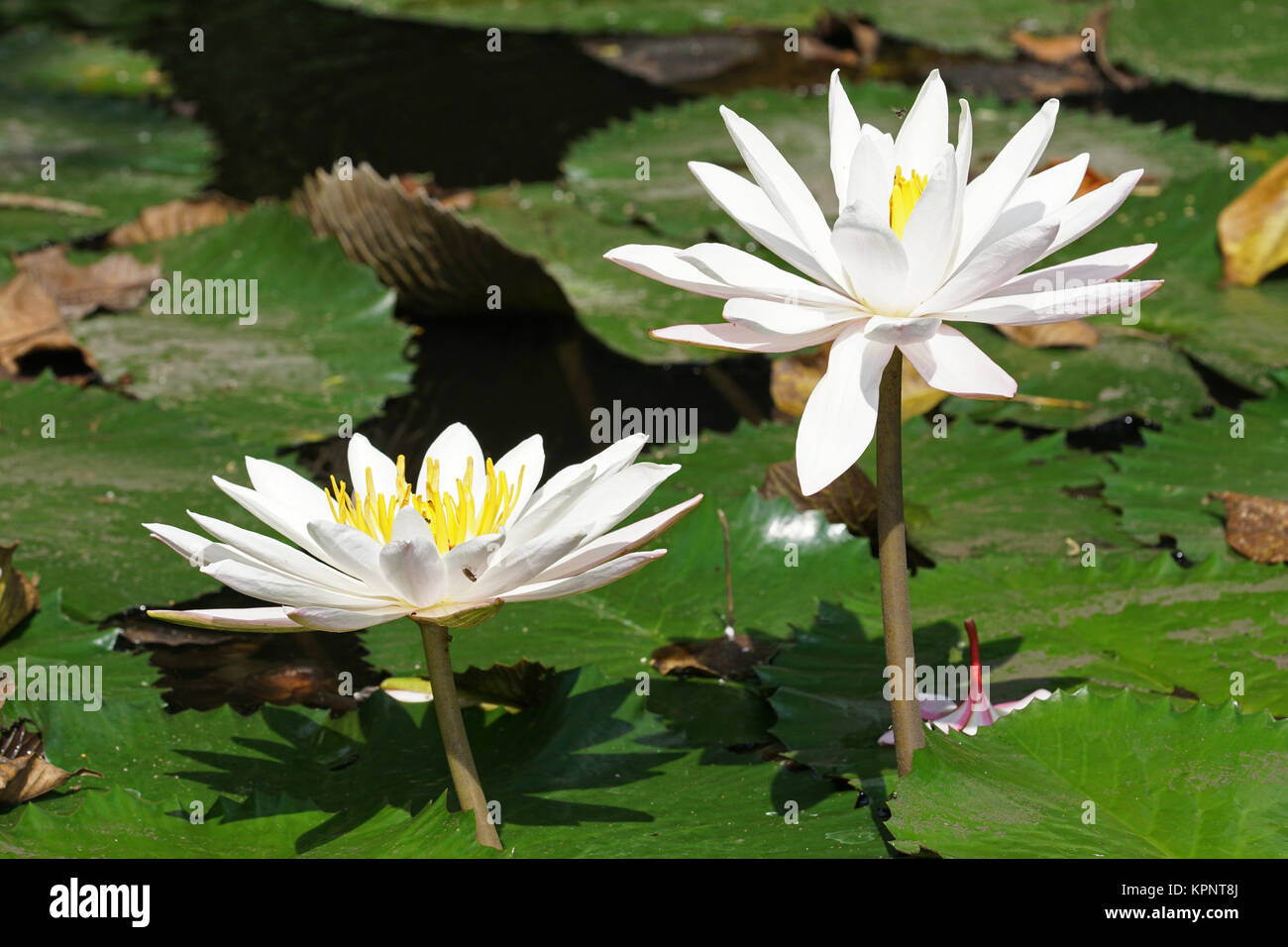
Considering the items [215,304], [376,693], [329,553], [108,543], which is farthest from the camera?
[215,304]

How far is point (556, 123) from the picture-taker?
4.53 metres

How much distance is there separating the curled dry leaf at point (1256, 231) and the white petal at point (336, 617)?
244cm

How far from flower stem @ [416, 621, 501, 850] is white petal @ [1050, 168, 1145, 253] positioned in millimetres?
681

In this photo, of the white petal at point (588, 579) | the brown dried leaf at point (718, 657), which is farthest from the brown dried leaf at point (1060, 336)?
the white petal at point (588, 579)

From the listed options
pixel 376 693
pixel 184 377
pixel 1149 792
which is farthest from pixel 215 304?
pixel 1149 792

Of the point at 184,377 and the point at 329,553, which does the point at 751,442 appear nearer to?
the point at 184,377

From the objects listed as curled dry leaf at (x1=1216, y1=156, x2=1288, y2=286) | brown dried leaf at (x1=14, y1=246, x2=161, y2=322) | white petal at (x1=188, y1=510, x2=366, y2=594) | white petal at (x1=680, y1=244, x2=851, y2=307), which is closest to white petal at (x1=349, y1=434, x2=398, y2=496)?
white petal at (x1=188, y1=510, x2=366, y2=594)

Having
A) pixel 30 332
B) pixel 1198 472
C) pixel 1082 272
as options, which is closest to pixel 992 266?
pixel 1082 272

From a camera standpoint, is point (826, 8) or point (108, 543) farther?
point (826, 8)

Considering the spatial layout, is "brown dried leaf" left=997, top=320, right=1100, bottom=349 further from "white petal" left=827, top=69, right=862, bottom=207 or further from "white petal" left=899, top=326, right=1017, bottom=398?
"white petal" left=899, top=326, right=1017, bottom=398

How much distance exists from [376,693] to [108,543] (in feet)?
2.53

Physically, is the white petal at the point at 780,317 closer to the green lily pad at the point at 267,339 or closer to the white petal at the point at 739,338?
the white petal at the point at 739,338

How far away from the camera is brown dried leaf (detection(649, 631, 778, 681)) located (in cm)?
170

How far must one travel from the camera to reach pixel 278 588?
108 cm
